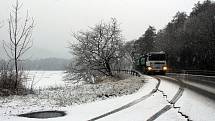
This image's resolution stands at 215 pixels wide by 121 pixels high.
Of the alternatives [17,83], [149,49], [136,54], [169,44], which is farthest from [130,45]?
[17,83]

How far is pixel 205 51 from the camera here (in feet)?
201

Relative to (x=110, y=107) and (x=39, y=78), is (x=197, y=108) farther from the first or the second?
(x=39, y=78)

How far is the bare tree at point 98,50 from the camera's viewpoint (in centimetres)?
4400

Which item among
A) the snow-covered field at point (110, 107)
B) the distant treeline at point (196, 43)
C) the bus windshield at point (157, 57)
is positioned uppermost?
the distant treeline at point (196, 43)

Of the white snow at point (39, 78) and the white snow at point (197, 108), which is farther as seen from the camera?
the white snow at point (39, 78)

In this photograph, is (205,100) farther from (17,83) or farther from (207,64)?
(207,64)

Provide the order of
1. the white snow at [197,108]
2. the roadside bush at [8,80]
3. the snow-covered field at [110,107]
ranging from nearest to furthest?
the white snow at [197,108]
the snow-covered field at [110,107]
the roadside bush at [8,80]

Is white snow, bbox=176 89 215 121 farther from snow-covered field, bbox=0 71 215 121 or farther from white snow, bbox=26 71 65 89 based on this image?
white snow, bbox=26 71 65 89

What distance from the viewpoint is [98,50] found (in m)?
44.0

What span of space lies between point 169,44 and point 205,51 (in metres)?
19.7

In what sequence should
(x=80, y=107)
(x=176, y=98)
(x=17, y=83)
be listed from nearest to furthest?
1. (x=80, y=107)
2. (x=176, y=98)
3. (x=17, y=83)

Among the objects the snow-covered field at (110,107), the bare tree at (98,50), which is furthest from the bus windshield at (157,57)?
the snow-covered field at (110,107)

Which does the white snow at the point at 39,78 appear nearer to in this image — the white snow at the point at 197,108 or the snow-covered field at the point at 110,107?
the snow-covered field at the point at 110,107

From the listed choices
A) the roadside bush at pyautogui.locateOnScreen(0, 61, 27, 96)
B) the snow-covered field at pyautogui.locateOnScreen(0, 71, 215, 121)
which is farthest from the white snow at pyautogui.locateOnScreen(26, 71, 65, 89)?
the snow-covered field at pyautogui.locateOnScreen(0, 71, 215, 121)
